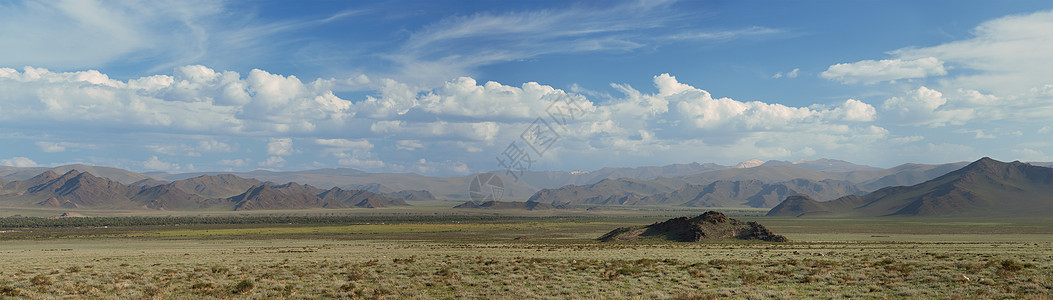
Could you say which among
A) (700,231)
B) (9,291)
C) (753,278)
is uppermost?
(753,278)

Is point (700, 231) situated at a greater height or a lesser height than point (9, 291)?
lesser

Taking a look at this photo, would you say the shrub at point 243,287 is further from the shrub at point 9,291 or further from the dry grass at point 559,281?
the shrub at point 9,291

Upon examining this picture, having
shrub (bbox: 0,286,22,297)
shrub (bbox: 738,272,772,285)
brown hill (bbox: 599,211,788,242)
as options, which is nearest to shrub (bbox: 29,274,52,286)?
shrub (bbox: 0,286,22,297)

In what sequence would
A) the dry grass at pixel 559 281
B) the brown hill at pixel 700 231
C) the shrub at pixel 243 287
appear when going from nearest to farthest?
the dry grass at pixel 559 281
the shrub at pixel 243 287
the brown hill at pixel 700 231

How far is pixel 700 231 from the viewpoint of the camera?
78125mm

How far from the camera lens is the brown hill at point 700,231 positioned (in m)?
77.8

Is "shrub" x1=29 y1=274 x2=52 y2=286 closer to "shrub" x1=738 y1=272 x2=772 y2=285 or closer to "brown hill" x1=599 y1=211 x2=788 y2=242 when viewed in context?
"shrub" x1=738 y1=272 x2=772 y2=285

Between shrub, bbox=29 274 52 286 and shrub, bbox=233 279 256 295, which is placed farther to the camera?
shrub, bbox=29 274 52 286

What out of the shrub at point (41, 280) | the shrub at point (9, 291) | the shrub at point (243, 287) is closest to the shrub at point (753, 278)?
the shrub at point (243, 287)

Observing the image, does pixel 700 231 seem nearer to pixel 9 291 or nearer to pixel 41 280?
pixel 41 280

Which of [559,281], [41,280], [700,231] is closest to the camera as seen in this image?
[559,281]

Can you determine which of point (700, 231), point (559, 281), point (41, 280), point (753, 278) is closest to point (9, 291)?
point (41, 280)

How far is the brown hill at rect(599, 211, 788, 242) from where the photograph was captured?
77750 millimetres

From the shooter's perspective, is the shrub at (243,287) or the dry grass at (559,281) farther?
the shrub at (243,287)
